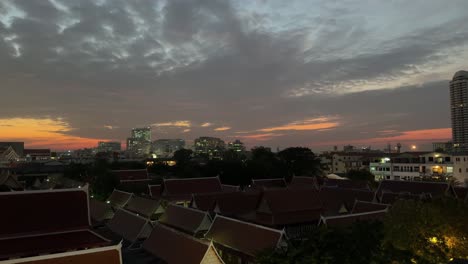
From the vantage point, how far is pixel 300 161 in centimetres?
8806

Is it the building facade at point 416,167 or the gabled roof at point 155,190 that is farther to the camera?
the building facade at point 416,167

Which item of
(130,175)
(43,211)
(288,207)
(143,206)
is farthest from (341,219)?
(130,175)

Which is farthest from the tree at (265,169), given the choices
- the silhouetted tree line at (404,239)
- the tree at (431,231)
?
the tree at (431,231)

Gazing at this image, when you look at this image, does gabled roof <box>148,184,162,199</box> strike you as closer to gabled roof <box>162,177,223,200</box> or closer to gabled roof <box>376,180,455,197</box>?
gabled roof <box>162,177,223,200</box>

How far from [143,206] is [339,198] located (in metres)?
22.3

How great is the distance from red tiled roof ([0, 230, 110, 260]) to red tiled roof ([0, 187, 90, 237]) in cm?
56

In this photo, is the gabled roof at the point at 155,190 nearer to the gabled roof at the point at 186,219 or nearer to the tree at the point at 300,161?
the gabled roof at the point at 186,219

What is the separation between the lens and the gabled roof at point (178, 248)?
74.2ft

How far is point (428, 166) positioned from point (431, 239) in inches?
2939

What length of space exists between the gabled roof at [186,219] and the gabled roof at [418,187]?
22.4 meters

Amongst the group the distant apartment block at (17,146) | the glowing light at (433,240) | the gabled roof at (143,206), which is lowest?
the gabled roof at (143,206)

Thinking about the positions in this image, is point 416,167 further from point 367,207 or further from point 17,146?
point 17,146

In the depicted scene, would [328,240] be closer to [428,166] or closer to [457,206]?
[457,206]

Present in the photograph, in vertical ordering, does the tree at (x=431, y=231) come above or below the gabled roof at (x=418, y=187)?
above
